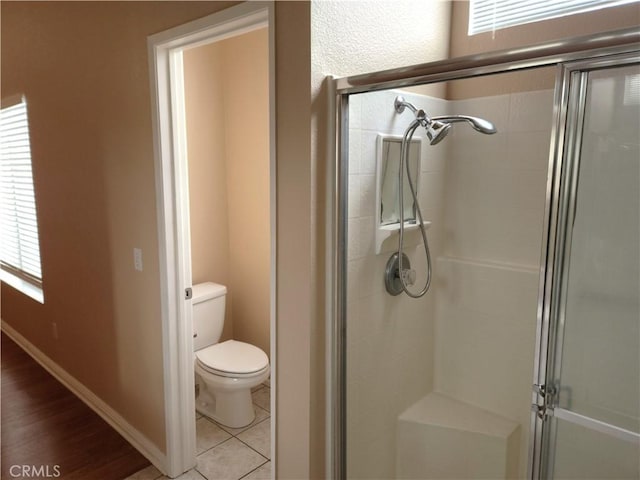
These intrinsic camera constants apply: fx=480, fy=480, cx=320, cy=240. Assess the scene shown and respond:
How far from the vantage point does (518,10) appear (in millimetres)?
2055

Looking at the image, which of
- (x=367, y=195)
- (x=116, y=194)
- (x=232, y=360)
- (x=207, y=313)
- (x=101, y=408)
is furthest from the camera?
(x=207, y=313)

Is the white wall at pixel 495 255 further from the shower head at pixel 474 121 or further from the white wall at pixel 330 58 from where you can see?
the white wall at pixel 330 58

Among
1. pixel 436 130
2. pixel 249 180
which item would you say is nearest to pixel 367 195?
pixel 436 130

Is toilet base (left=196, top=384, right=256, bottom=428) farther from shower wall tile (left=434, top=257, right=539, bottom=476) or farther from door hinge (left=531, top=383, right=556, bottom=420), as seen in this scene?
door hinge (left=531, top=383, right=556, bottom=420)

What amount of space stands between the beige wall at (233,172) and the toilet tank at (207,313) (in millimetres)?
228

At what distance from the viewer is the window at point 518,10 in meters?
1.88

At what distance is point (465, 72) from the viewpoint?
1.33m

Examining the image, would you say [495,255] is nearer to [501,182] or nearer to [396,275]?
[501,182]

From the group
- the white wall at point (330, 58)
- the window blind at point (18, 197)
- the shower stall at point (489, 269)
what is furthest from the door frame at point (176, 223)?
the window blind at point (18, 197)

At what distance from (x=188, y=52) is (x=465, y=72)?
84.0 inches

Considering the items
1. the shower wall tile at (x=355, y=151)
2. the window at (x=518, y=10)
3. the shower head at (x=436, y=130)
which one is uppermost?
the window at (x=518, y=10)

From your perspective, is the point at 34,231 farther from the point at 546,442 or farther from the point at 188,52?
the point at 546,442

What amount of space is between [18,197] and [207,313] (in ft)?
Answer: 6.02

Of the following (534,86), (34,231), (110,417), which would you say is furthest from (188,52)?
(110,417)
